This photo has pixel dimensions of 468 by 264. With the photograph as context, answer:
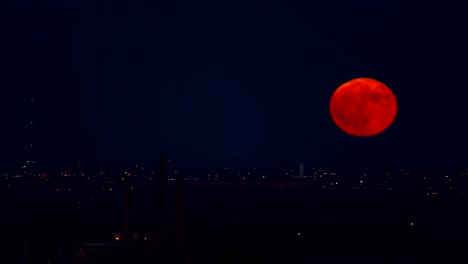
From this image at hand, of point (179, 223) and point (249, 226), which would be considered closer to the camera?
point (179, 223)

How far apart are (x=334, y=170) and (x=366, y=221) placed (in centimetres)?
8309

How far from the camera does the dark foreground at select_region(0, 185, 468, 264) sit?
189ft

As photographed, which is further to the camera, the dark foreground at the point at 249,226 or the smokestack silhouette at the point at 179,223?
the smokestack silhouette at the point at 179,223

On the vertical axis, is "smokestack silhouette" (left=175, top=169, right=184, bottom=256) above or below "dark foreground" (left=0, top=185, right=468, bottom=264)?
above

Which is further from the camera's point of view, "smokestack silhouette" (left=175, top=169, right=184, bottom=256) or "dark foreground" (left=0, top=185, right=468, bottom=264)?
"smokestack silhouette" (left=175, top=169, right=184, bottom=256)

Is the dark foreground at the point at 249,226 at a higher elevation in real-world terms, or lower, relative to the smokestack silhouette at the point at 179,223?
lower

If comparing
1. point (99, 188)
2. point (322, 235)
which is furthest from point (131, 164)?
point (322, 235)

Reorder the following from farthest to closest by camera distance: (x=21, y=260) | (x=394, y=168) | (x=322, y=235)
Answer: (x=394, y=168) → (x=322, y=235) → (x=21, y=260)

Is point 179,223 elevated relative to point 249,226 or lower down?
elevated

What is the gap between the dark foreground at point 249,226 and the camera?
189ft

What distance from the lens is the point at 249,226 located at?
84.2 m

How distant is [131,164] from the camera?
563 feet

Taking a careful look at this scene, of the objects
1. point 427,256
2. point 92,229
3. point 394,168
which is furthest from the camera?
point 394,168

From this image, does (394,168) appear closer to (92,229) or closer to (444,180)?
(444,180)
